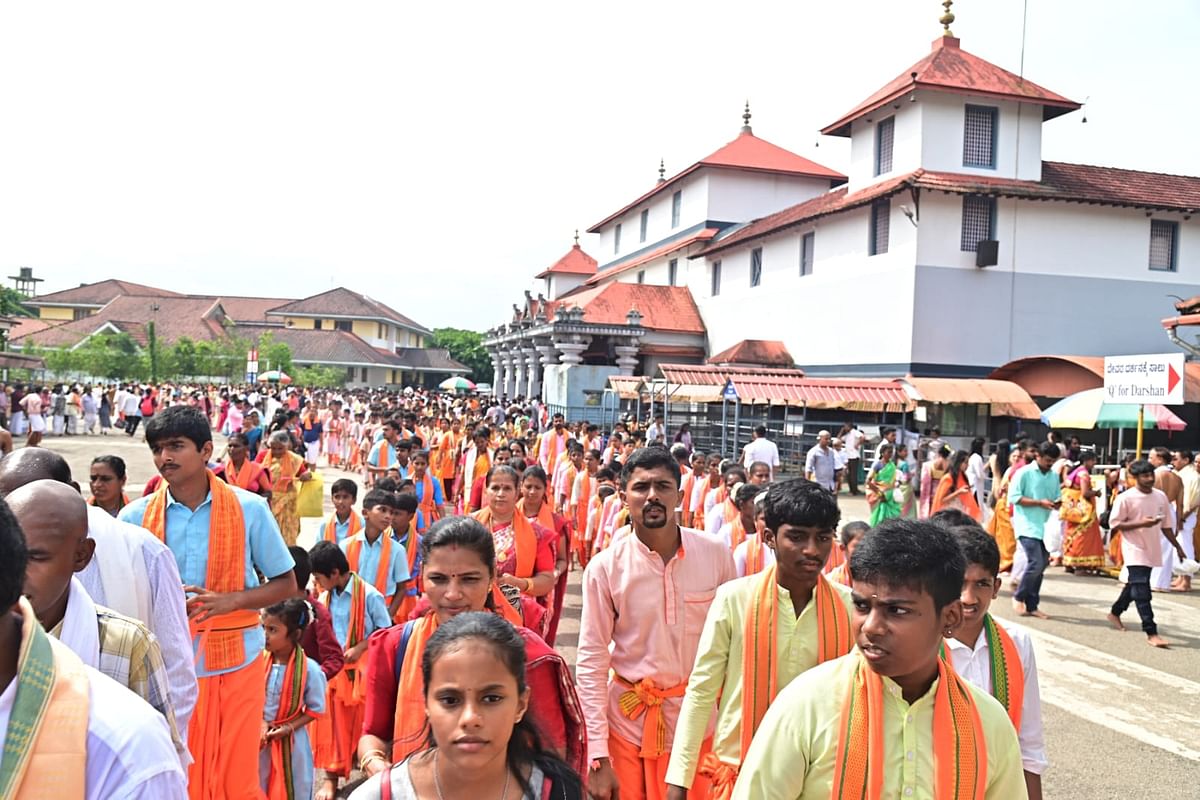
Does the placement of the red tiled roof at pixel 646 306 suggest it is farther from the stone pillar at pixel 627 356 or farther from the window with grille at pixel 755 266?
the window with grille at pixel 755 266

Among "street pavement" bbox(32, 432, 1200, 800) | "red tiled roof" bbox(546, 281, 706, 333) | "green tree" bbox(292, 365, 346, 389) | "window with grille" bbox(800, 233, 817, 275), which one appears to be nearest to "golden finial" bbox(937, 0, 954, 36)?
"window with grille" bbox(800, 233, 817, 275)

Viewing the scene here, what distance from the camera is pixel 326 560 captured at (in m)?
5.49

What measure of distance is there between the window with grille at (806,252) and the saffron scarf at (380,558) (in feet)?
93.0

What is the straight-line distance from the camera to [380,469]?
40.9 feet

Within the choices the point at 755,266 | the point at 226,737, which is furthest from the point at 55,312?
the point at 226,737

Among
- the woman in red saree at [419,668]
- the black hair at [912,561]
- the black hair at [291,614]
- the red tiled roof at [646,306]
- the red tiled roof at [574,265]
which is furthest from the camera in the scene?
the red tiled roof at [574,265]

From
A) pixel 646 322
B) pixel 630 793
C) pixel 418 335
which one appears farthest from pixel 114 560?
pixel 418 335

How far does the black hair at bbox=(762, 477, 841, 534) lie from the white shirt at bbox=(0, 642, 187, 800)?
2.39 metres

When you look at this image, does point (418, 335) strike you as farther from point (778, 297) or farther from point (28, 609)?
point (28, 609)

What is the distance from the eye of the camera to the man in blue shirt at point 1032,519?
10.4m

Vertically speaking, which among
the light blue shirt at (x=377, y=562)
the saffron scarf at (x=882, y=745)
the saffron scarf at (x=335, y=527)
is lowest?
the light blue shirt at (x=377, y=562)

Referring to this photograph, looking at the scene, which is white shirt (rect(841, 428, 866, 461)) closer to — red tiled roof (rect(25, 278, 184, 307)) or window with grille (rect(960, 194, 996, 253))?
window with grille (rect(960, 194, 996, 253))

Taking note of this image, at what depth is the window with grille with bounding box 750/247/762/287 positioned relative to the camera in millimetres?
36581

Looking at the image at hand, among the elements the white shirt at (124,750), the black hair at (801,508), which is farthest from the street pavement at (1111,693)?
the white shirt at (124,750)
